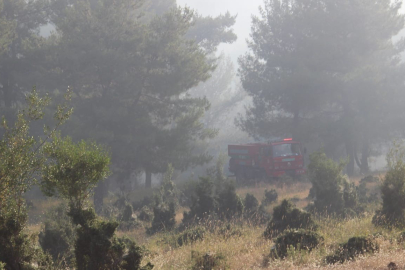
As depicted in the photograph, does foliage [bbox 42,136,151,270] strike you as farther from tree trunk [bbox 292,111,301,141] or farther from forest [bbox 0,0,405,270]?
tree trunk [bbox 292,111,301,141]

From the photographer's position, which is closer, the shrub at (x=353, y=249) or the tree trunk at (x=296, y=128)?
the shrub at (x=353, y=249)

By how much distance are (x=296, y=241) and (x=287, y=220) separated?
2.60 m

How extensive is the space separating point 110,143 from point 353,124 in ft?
49.9

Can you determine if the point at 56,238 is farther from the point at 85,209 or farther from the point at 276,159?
the point at 276,159

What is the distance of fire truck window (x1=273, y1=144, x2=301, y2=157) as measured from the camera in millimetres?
24172

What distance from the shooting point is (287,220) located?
10.4m

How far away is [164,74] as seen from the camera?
22344 mm

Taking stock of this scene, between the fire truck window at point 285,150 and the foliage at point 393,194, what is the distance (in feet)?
44.2

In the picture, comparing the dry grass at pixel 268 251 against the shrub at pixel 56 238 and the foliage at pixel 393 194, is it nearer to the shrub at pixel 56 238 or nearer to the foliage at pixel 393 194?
the foliage at pixel 393 194

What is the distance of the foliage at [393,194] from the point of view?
10109mm

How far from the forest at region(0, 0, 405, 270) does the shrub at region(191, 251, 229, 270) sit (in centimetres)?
4

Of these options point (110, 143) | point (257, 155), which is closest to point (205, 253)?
point (110, 143)

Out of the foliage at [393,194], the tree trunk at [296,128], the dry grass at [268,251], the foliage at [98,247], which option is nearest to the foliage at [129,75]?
the tree trunk at [296,128]

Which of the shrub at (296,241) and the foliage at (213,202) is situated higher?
the foliage at (213,202)
